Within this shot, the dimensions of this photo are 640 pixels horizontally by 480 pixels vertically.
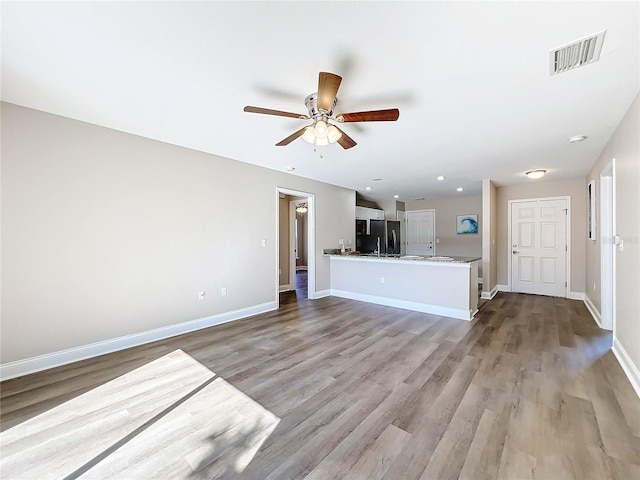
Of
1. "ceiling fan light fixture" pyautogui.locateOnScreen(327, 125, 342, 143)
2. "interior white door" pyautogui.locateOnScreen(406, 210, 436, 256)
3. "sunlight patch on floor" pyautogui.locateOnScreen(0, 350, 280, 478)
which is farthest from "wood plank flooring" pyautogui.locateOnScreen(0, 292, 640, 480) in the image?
"interior white door" pyautogui.locateOnScreen(406, 210, 436, 256)

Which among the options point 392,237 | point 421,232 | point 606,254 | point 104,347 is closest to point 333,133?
point 104,347

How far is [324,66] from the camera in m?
1.85

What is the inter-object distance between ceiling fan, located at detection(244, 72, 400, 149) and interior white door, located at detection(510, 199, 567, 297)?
5.45 metres

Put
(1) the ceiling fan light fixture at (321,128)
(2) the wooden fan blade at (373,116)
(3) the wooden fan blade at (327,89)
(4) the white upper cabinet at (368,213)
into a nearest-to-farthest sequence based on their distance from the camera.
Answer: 1. (3) the wooden fan blade at (327,89)
2. (2) the wooden fan blade at (373,116)
3. (1) the ceiling fan light fixture at (321,128)
4. (4) the white upper cabinet at (368,213)

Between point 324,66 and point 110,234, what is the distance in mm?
2873

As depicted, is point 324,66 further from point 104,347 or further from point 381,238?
point 381,238

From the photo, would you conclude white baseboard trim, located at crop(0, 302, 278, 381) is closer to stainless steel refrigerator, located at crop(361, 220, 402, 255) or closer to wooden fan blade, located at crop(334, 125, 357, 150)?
wooden fan blade, located at crop(334, 125, 357, 150)

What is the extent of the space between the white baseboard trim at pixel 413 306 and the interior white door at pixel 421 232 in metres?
3.88

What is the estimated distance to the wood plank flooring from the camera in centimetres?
150

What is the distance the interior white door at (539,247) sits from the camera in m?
5.57

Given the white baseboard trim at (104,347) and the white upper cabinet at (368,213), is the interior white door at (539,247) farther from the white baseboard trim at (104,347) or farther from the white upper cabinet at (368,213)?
the white baseboard trim at (104,347)

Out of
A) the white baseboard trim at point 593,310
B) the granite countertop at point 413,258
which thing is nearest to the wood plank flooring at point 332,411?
the white baseboard trim at point 593,310

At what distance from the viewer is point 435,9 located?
4.60 ft

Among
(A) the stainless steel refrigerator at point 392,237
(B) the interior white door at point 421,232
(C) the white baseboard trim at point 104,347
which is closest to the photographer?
(C) the white baseboard trim at point 104,347
